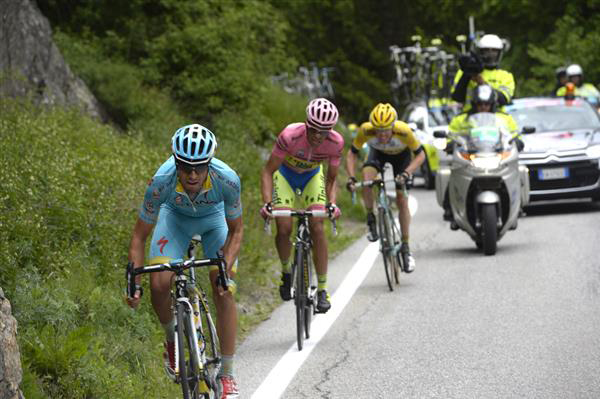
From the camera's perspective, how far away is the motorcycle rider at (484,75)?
51.9ft

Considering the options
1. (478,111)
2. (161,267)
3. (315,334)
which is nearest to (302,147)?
(315,334)

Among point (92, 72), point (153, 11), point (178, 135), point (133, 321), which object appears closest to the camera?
point (178, 135)

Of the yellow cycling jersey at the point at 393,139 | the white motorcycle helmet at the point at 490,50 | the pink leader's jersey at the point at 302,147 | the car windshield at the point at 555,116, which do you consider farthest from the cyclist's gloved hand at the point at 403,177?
the car windshield at the point at 555,116

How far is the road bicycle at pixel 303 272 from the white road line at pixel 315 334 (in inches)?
6.4

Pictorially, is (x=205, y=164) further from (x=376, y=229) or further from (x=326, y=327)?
(x=376, y=229)

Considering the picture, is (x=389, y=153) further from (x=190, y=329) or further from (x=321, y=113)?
(x=190, y=329)

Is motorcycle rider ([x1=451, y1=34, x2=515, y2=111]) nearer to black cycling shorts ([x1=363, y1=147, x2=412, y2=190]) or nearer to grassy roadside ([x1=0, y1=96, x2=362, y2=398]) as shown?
black cycling shorts ([x1=363, y1=147, x2=412, y2=190])

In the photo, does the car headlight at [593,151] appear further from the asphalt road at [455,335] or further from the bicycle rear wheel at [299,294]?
the bicycle rear wheel at [299,294]

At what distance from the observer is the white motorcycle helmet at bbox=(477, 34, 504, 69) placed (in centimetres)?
1616

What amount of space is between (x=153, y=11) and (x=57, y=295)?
1330 cm

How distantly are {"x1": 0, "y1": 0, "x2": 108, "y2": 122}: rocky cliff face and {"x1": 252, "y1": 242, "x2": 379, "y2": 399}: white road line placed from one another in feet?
14.0

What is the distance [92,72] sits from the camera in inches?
752

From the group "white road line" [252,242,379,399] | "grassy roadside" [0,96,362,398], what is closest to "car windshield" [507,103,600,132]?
"white road line" [252,242,379,399]

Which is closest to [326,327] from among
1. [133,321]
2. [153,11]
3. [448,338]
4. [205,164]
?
[448,338]
